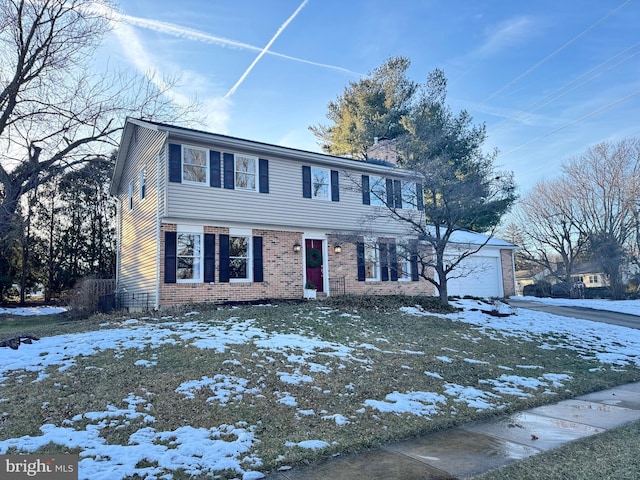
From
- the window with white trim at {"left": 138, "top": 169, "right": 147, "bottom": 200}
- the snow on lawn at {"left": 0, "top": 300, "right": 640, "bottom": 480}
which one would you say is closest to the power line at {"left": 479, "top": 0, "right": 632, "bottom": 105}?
the snow on lawn at {"left": 0, "top": 300, "right": 640, "bottom": 480}

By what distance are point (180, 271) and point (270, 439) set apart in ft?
28.8

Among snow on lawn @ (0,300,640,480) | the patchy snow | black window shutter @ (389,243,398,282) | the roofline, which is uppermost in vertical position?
the roofline

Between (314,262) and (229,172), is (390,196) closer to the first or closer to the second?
(314,262)

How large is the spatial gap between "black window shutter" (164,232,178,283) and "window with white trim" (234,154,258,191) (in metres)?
2.64

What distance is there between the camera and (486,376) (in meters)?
6.96

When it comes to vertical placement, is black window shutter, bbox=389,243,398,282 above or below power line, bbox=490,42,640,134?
below

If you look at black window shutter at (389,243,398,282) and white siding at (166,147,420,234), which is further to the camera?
A: black window shutter at (389,243,398,282)

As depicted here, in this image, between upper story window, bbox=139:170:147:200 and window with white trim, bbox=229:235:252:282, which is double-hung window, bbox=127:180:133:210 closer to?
upper story window, bbox=139:170:147:200

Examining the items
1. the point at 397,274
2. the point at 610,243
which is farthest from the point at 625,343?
the point at 610,243

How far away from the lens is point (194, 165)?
12492 mm

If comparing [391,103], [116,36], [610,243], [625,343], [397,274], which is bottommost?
[625,343]

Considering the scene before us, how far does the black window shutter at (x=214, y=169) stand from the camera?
1265 centimetres

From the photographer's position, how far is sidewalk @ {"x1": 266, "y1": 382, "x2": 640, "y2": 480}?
3.54 m

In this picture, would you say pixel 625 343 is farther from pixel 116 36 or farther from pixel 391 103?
pixel 391 103
